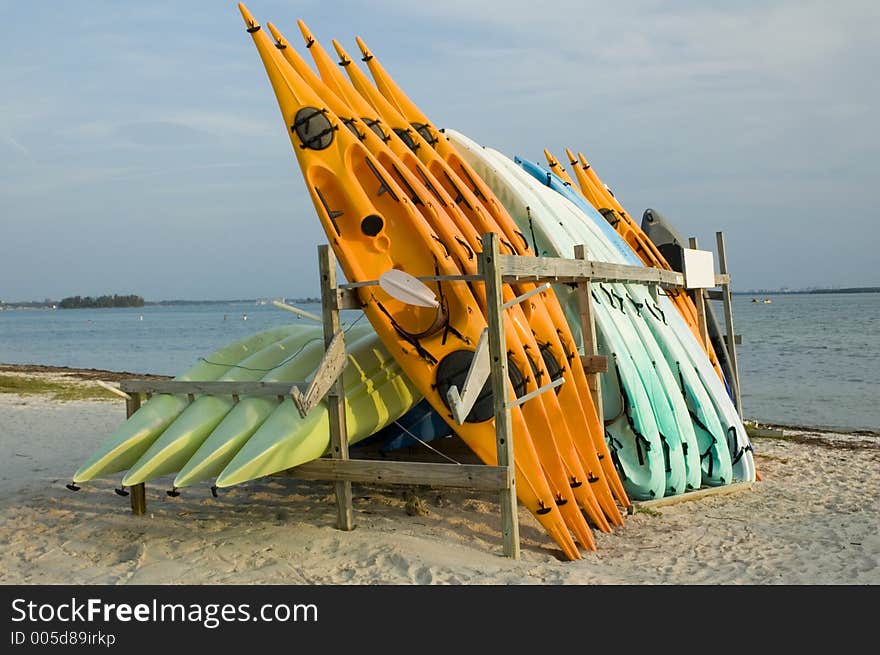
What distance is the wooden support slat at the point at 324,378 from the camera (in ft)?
17.0

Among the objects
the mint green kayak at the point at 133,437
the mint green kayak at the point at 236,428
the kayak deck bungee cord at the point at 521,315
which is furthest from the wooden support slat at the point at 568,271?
the mint green kayak at the point at 133,437

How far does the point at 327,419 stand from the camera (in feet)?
18.6

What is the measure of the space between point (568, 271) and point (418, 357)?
4.84ft

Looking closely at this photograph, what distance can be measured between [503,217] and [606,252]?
1.66 metres

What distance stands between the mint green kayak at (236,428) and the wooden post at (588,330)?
1.65 meters

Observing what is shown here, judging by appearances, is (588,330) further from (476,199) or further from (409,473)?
(409,473)

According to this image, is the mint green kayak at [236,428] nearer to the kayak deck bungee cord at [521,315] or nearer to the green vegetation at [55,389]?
the kayak deck bungee cord at [521,315]

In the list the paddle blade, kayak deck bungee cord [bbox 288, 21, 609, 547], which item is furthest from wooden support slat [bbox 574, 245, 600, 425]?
the paddle blade

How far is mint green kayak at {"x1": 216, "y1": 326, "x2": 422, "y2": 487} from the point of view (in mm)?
5273

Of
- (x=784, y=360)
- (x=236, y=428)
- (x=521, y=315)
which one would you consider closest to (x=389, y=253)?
(x=521, y=315)

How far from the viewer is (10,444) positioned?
32.6 feet
